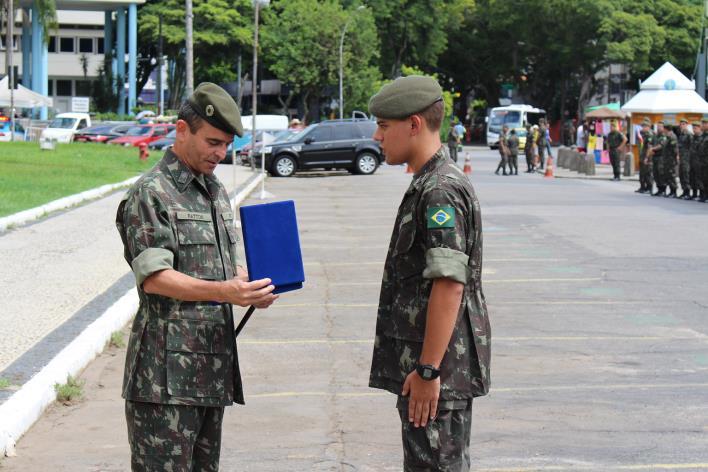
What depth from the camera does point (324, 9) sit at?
72812mm

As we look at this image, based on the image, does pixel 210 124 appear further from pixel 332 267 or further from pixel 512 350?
pixel 332 267

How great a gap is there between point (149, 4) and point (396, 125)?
76279mm

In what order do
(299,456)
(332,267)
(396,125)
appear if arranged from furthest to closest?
(332,267), (299,456), (396,125)

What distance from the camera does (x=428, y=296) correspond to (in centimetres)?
407

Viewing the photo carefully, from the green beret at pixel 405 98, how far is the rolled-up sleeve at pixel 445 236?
286 millimetres

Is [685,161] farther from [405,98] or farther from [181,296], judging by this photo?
[181,296]

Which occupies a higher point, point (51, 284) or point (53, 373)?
point (53, 373)

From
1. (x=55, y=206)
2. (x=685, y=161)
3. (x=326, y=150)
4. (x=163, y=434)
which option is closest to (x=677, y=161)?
(x=685, y=161)

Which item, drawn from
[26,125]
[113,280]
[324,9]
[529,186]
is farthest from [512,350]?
[324,9]

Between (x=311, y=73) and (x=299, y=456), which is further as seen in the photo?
(x=311, y=73)

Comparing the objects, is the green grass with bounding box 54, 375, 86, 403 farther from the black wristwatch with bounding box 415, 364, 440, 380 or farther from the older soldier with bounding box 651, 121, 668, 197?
the older soldier with bounding box 651, 121, 668, 197

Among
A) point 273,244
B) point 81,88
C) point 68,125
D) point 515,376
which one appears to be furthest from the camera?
point 81,88

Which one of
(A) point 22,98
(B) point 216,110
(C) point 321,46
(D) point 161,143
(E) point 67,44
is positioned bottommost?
(D) point 161,143

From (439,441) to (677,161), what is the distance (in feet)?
88.8
